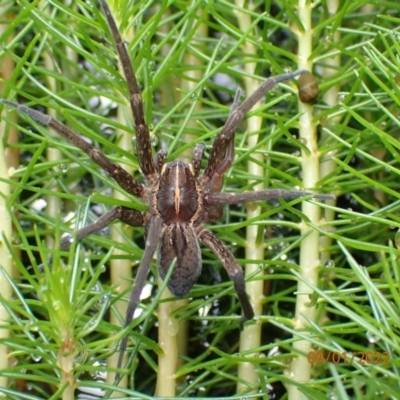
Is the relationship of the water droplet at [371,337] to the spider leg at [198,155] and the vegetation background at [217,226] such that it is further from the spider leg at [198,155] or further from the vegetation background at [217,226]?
the spider leg at [198,155]

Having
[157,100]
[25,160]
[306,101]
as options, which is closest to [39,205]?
[25,160]

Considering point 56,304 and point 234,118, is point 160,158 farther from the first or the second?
point 56,304

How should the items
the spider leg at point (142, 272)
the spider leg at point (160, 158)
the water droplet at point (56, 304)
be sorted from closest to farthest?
the water droplet at point (56, 304), the spider leg at point (142, 272), the spider leg at point (160, 158)

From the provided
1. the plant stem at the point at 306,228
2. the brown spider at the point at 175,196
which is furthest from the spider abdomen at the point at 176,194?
the plant stem at the point at 306,228

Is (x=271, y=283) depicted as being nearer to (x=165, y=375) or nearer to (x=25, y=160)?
(x=165, y=375)

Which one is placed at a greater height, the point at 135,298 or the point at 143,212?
the point at 143,212

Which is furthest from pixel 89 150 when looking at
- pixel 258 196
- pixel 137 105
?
pixel 258 196
